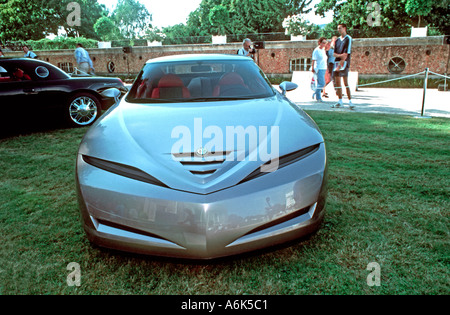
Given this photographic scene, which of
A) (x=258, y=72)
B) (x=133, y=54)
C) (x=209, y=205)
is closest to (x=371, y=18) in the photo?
(x=133, y=54)

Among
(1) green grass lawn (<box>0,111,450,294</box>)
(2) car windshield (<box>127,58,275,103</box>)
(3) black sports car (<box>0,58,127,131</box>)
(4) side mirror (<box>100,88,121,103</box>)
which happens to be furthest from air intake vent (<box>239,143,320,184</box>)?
(3) black sports car (<box>0,58,127,131</box>)

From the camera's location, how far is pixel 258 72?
11.7 ft

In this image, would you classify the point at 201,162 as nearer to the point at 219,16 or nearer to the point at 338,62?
the point at 338,62

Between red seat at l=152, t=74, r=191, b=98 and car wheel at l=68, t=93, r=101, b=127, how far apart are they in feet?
13.3

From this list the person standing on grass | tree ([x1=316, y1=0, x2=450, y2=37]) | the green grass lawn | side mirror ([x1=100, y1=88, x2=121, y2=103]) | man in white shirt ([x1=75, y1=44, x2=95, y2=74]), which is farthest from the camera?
tree ([x1=316, y1=0, x2=450, y2=37])

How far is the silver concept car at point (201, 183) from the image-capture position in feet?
5.92

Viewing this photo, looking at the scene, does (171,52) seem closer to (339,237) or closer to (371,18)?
(371,18)

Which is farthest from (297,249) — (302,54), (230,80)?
(302,54)

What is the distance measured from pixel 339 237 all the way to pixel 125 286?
152cm

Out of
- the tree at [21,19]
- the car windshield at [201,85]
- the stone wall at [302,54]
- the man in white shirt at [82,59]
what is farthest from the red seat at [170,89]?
the tree at [21,19]

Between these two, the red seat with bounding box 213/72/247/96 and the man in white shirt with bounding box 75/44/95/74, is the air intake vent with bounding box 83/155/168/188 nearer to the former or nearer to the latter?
the red seat with bounding box 213/72/247/96

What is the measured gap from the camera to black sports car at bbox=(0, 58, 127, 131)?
19.5 feet

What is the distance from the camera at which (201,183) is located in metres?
1.83

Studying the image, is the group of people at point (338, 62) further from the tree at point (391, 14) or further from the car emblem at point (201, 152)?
the tree at point (391, 14)
